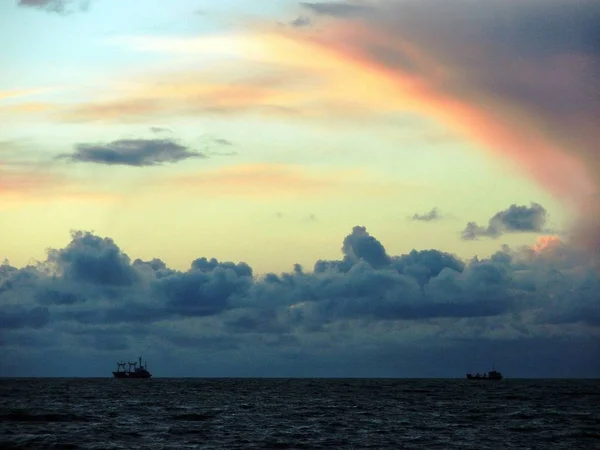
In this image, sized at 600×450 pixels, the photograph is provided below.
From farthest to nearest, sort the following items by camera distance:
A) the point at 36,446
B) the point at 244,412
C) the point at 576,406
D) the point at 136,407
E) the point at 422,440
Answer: the point at 576,406, the point at 136,407, the point at 244,412, the point at 422,440, the point at 36,446

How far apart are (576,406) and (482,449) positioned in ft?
298

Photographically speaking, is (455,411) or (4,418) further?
(455,411)

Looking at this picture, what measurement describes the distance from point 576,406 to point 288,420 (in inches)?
2948

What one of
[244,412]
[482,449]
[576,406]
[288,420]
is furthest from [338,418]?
[576,406]

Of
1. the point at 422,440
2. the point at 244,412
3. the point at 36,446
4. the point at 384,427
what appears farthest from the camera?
the point at 244,412

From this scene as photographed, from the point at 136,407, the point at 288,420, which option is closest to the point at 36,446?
the point at 288,420

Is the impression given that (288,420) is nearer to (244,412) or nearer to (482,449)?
(244,412)

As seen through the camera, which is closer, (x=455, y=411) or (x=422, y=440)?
(x=422, y=440)

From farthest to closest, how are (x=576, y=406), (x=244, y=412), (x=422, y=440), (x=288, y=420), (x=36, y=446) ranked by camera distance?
(x=576, y=406) → (x=244, y=412) → (x=288, y=420) → (x=422, y=440) → (x=36, y=446)

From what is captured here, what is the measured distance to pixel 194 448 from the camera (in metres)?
87.1

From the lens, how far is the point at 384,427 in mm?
115000

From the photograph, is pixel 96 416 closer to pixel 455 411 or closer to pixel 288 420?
pixel 288 420

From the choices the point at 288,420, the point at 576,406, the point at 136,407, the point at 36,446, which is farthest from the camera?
the point at 576,406

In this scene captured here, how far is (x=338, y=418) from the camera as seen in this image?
129375 millimetres
